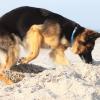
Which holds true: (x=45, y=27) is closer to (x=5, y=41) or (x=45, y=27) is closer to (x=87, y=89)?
(x=5, y=41)

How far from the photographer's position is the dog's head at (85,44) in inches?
424

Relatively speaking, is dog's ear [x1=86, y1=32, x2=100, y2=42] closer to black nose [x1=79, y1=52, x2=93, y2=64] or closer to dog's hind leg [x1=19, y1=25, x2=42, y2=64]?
black nose [x1=79, y1=52, x2=93, y2=64]

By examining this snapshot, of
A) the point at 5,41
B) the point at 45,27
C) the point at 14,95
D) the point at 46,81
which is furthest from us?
the point at 45,27

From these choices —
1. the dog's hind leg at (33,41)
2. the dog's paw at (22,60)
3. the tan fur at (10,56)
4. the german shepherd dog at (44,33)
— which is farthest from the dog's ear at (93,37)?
the tan fur at (10,56)

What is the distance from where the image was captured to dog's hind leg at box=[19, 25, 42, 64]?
407 inches

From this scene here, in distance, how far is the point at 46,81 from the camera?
7809mm

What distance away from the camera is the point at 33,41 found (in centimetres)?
1044

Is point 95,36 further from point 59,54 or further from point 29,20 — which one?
point 29,20

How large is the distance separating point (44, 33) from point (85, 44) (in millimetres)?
1089

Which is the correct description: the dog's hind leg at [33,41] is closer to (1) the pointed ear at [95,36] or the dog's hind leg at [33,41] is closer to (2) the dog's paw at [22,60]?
(2) the dog's paw at [22,60]

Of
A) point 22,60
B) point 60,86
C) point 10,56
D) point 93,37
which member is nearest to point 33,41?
point 22,60

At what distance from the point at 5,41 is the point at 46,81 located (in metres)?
2.26

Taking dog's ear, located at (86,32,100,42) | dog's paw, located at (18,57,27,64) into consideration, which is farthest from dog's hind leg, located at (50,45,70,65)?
dog's paw, located at (18,57,27,64)

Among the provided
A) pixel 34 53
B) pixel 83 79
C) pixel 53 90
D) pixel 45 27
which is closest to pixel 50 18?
pixel 45 27
